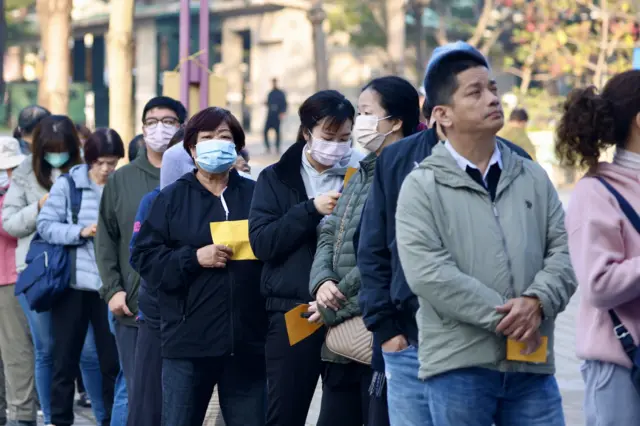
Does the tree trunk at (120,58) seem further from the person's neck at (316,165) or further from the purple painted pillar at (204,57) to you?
the person's neck at (316,165)

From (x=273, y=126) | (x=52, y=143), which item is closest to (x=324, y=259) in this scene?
(x=52, y=143)

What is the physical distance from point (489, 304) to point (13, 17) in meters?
40.7

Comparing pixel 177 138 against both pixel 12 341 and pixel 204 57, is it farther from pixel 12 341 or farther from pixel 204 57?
pixel 204 57

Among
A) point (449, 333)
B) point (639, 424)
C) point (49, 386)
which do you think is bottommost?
point (49, 386)

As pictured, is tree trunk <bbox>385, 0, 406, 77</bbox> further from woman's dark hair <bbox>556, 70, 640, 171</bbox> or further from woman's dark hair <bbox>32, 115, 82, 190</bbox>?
woman's dark hair <bbox>556, 70, 640, 171</bbox>

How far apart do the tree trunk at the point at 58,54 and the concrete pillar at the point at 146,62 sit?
25.6 metres

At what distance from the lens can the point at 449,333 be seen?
13.4 ft

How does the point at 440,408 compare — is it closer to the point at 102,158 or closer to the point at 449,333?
the point at 449,333

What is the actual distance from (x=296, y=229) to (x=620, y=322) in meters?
1.73

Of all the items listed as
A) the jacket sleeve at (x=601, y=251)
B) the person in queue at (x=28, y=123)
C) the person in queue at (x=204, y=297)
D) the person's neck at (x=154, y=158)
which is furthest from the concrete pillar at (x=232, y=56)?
the jacket sleeve at (x=601, y=251)

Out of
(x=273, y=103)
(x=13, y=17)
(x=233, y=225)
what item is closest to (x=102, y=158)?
(x=233, y=225)

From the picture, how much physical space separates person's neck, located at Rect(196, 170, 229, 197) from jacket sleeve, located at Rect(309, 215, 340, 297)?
0.96 meters

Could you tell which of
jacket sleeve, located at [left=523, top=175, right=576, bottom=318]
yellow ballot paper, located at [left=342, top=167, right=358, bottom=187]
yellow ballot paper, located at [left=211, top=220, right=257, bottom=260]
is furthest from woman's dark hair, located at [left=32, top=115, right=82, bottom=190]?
jacket sleeve, located at [left=523, top=175, right=576, bottom=318]

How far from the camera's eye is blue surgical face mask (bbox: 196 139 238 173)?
6125mm
